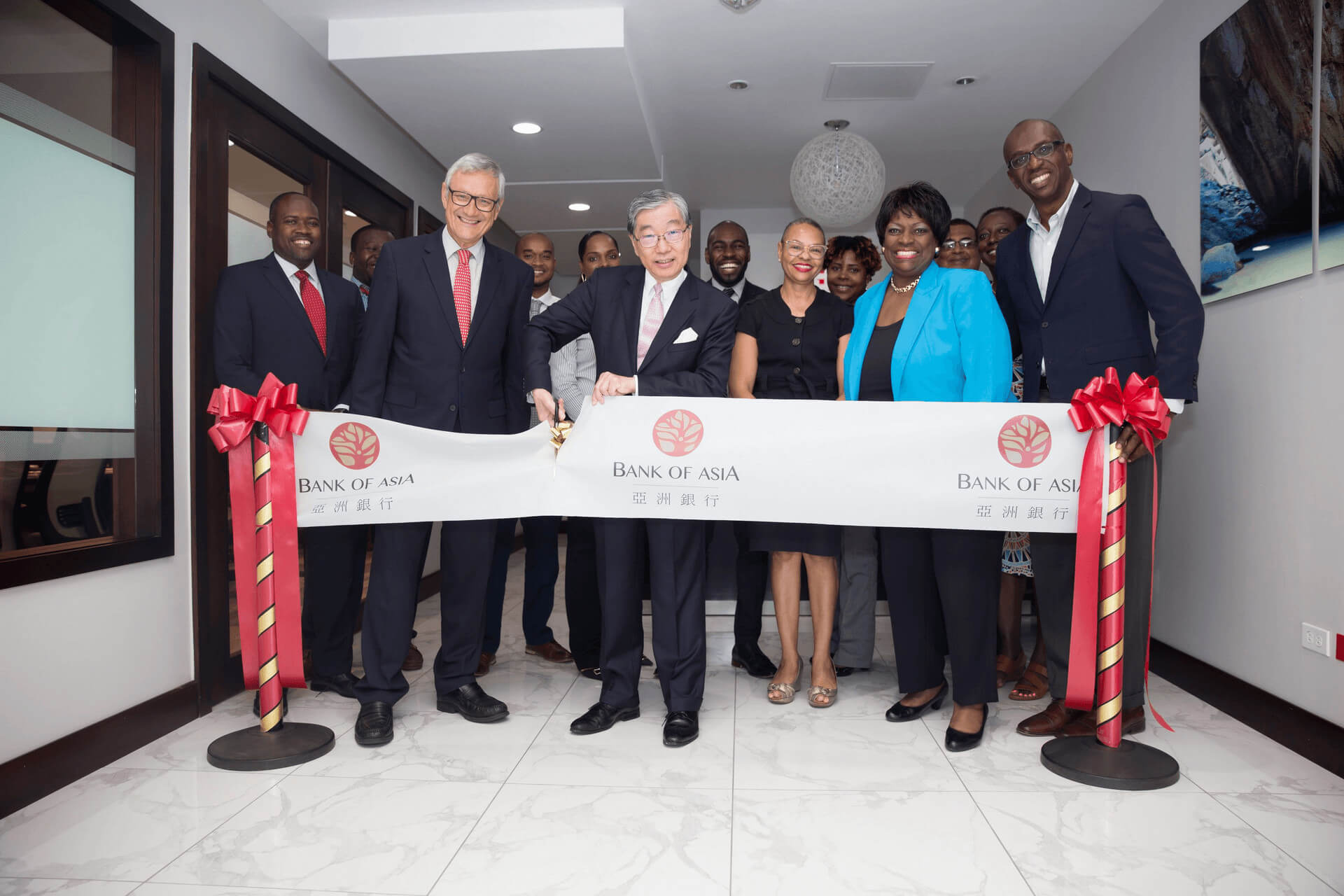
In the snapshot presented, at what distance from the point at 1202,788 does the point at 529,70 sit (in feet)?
13.1

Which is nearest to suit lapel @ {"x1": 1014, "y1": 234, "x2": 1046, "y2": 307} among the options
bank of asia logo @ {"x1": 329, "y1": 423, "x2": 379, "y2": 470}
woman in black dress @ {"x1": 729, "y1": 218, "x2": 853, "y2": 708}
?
woman in black dress @ {"x1": 729, "y1": 218, "x2": 853, "y2": 708}

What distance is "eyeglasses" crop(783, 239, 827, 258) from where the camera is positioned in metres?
2.78

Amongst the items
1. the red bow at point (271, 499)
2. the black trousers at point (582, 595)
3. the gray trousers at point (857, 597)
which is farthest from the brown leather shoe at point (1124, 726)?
the red bow at point (271, 499)

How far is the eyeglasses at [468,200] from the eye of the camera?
2609 mm

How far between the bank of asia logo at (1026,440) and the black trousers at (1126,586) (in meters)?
0.25

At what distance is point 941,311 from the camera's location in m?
2.49

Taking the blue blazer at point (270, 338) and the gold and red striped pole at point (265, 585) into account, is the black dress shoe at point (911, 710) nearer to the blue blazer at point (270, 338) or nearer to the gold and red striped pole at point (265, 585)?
the gold and red striped pole at point (265, 585)

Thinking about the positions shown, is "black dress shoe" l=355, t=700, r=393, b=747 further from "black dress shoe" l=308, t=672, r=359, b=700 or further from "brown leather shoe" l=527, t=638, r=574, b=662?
Result: "brown leather shoe" l=527, t=638, r=574, b=662

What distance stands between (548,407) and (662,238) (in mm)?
677

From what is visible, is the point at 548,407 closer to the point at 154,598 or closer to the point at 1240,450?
the point at 154,598

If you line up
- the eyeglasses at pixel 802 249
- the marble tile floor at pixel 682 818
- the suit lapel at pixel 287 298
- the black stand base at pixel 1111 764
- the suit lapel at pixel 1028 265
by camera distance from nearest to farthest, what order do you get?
the marble tile floor at pixel 682 818 < the black stand base at pixel 1111 764 < the suit lapel at pixel 1028 265 < the eyeglasses at pixel 802 249 < the suit lapel at pixel 287 298

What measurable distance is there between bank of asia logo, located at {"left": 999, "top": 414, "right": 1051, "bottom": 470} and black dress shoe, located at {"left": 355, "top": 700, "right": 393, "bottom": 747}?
214 cm

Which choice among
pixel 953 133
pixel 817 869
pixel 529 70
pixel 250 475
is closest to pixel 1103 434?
pixel 817 869

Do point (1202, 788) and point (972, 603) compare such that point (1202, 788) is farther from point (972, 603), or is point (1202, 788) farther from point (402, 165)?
point (402, 165)
